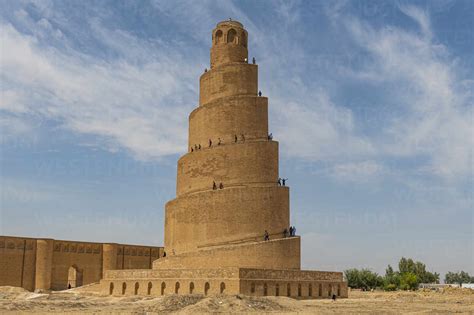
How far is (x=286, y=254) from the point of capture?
31.5 meters

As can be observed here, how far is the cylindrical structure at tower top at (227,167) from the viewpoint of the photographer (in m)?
31.9

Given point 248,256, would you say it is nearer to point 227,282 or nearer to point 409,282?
point 227,282

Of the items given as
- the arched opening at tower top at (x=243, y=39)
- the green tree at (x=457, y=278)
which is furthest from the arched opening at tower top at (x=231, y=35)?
the green tree at (x=457, y=278)

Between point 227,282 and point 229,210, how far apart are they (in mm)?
4652

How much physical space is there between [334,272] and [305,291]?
2.49 metres

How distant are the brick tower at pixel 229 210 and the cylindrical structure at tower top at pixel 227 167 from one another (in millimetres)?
54

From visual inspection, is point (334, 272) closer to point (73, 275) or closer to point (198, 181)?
point (198, 181)

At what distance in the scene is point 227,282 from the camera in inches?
1121

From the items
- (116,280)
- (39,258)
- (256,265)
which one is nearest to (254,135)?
(256,265)

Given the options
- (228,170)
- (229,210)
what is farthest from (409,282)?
(229,210)

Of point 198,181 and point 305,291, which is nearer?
point 305,291

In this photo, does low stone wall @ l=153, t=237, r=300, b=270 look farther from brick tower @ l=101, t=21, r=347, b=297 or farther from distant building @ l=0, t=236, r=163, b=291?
distant building @ l=0, t=236, r=163, b=291

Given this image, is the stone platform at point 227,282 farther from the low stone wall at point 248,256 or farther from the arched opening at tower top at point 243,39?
the arched opening at tower top at point 243,39

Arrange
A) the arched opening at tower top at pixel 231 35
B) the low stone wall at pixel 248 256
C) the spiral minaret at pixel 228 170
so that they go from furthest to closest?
the arched opening at tower top at pixel 231 35
the spiral minaret at pixel 228 170
the low stone wall at pixel 248 256
